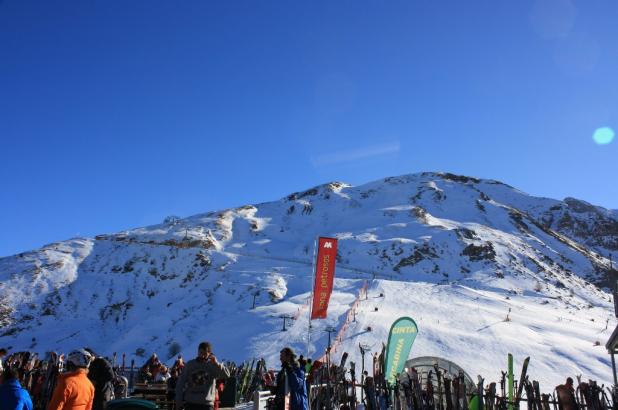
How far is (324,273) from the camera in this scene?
1834 cm

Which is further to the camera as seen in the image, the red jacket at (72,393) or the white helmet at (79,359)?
the white helmet at (79,359)

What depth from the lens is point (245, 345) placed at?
30359 millimetres

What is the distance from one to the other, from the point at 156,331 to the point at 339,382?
34.9 meters

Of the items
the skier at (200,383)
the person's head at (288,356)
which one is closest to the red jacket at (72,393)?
the skier at (200,383)

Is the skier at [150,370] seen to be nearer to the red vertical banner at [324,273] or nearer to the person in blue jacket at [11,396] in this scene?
the red vertical banner at [324,273]

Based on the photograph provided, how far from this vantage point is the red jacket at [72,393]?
4426mm

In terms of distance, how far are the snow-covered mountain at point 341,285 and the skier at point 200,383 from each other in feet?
64.4

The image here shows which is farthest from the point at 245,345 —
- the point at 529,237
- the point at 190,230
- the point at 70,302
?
the point at 529,237

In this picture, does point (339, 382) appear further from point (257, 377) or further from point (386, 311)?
point (386, 311)

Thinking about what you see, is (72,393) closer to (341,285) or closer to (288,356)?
(288,356)

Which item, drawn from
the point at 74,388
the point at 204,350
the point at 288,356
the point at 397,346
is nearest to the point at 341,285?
the point at 397,346

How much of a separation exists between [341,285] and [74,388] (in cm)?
4538

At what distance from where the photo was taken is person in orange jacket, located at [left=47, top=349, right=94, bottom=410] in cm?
443

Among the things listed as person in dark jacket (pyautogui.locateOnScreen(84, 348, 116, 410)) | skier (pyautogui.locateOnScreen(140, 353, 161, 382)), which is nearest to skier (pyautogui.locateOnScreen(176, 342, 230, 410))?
person in dark jacket (pyautogui.locateOnScreen(84, 348, 116, 410))
